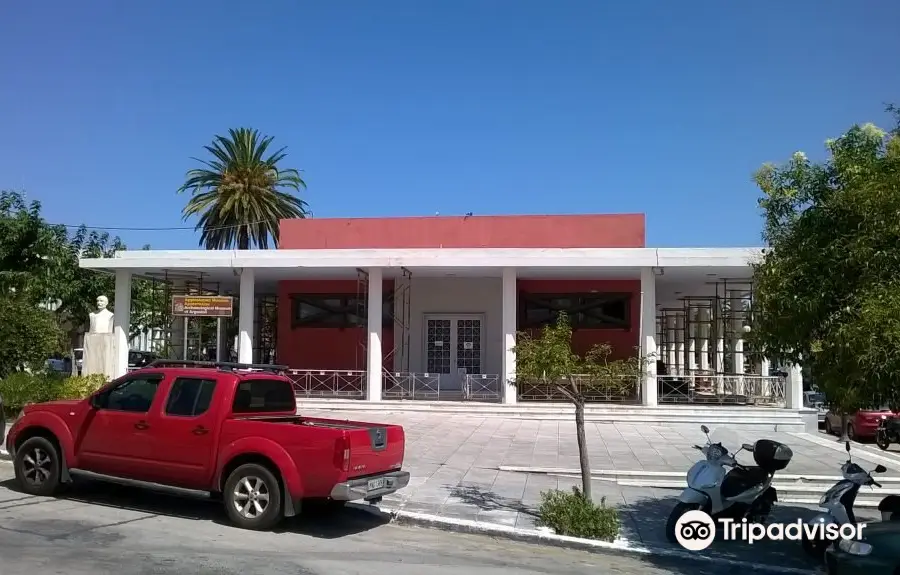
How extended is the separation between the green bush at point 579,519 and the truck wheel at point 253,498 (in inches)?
116

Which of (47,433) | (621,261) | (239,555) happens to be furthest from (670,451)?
(47,433)

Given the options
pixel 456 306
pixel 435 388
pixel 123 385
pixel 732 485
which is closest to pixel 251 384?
pixel 123 385

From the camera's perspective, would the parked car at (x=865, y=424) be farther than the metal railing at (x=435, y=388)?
No

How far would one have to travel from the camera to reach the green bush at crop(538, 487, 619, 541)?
802cm

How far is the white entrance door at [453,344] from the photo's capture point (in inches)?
936

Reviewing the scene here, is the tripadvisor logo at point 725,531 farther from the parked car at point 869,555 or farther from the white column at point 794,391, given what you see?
the white column at point 794,391

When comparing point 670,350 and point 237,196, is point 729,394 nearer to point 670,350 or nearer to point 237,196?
point 670,350

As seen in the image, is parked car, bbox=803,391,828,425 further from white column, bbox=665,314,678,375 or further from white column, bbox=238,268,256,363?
white column, bbox=238,268,256,363

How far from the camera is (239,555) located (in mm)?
6844

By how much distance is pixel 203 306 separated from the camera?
20.7 metres

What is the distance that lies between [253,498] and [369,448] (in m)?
1.30

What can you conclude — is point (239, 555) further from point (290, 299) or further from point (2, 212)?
point (2, 212)

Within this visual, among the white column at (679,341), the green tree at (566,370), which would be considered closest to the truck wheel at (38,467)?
the green tree at (566,370)

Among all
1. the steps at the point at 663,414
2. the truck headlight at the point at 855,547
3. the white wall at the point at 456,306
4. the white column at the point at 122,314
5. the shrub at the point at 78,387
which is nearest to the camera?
the truck headlight at the point at 855,547
